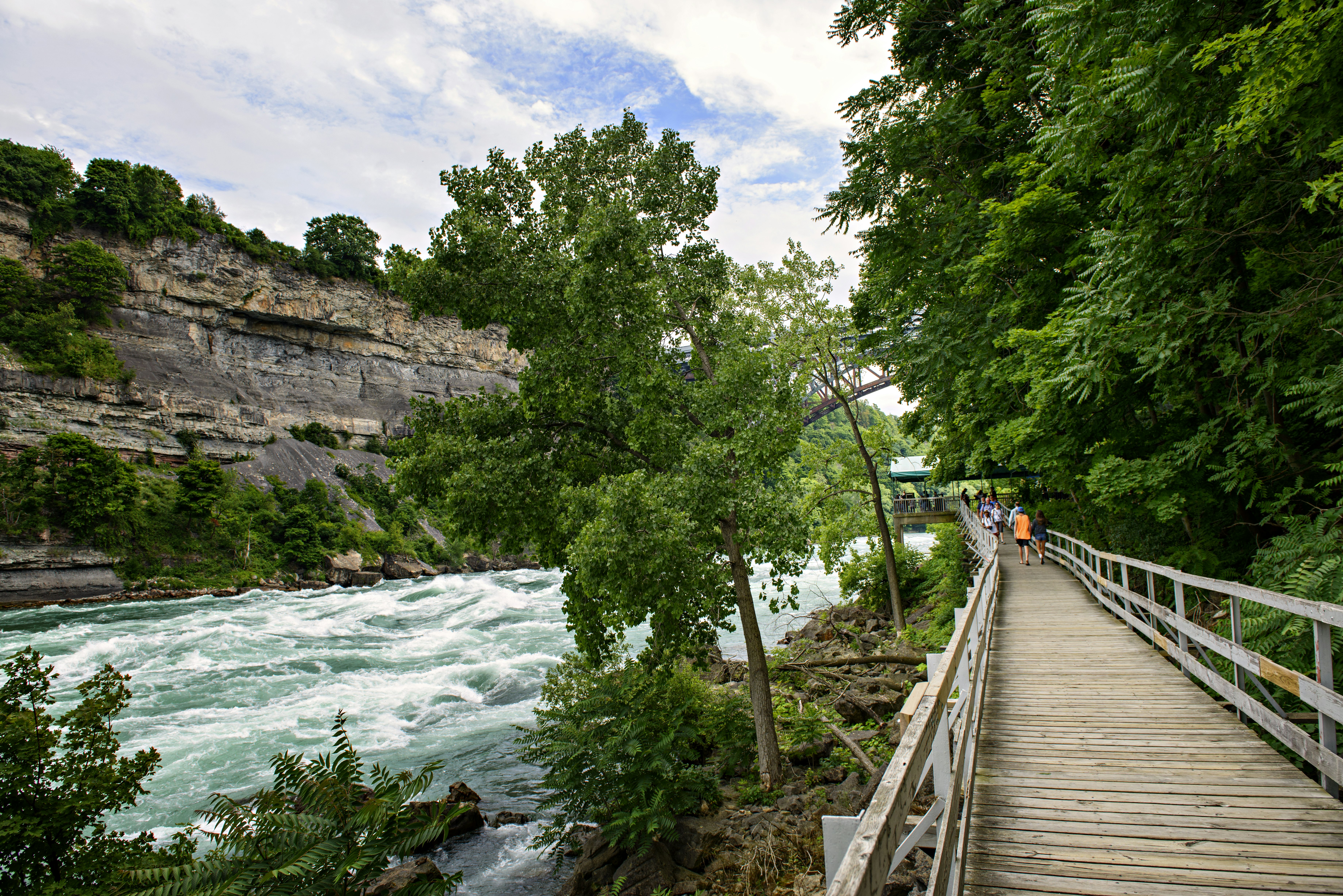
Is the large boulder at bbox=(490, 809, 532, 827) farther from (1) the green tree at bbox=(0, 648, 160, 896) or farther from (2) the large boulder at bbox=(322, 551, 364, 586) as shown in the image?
(2) the large boulder at bbox=(322, 551, 364, 586)

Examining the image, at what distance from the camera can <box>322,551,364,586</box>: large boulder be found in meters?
41.8

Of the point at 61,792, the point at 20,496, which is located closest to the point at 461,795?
the point at 61,792

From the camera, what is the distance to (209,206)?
2397 inches

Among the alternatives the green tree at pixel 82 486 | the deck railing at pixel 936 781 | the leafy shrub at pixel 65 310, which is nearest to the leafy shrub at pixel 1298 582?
the deck railing at pixel 936 781

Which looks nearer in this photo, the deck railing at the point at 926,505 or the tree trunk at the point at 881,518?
the tree trunk at the point at 881,518

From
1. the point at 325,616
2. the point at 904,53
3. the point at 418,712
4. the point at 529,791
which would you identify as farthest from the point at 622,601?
the point at 325,616

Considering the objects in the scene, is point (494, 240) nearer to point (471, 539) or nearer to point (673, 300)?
point (673, 300)

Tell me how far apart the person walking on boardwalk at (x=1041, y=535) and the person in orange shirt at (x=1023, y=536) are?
240 mm

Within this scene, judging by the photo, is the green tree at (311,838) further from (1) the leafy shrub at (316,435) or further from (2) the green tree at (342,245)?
(2) the green tree at (342,245)

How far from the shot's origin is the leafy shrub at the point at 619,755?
7.28m

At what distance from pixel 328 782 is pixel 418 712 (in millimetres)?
9812

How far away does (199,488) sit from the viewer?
1629 inches

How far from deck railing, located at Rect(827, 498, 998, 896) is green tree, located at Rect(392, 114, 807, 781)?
330 centimetres

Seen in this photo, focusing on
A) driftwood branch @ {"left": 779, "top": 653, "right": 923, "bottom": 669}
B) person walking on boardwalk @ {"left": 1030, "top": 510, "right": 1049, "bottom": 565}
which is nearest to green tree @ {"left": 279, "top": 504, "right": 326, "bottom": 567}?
driftwood branch @ {"left": 779, "top": 653, "right": 923, "bottom": 669}
